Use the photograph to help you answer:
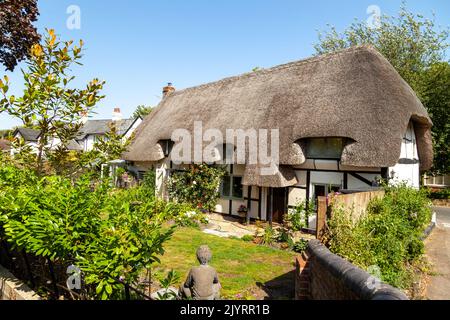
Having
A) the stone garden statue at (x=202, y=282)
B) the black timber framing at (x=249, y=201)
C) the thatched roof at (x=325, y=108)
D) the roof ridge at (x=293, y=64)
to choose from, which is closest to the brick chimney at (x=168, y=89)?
the roof ridge at (x=293, y=64)

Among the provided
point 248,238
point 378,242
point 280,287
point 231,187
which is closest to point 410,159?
point 231,187

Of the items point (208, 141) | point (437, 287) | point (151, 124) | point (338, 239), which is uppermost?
point (151, 124)

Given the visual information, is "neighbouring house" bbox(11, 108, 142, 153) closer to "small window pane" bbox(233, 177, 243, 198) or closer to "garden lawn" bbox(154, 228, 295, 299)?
"small window pane" bbox(233, 177, 243, 198)

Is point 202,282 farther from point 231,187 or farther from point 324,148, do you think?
point 231,187

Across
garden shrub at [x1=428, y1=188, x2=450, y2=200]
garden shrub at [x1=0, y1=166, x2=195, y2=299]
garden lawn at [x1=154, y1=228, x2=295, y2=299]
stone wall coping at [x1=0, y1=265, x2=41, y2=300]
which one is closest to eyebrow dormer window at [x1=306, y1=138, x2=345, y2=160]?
garden lawn at [x1=154, y1=228, x2=295, y2=299]

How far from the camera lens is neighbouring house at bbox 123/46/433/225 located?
34.1 ft

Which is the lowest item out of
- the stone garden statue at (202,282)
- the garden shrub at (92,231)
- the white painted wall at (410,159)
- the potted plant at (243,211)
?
the potted plant at (243,211)

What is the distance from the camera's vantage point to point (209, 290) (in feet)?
13.2

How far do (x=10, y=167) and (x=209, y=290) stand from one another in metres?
5.35

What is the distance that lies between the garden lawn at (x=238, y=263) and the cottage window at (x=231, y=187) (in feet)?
12.7

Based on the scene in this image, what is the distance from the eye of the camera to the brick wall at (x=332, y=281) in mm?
3048

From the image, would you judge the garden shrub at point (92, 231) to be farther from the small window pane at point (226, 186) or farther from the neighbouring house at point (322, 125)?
the small window pane at point (226, 186)

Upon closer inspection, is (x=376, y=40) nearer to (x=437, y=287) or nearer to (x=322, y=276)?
(x=437, y=287)
